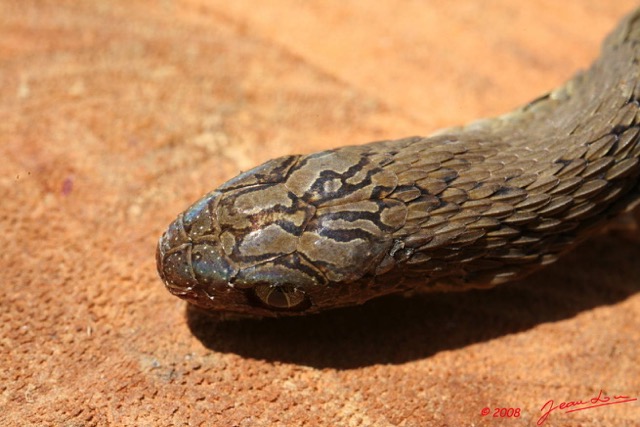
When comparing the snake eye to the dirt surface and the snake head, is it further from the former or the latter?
the dirt surface

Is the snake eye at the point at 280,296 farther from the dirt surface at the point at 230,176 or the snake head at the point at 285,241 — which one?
the dirt surface at the point at 230,176

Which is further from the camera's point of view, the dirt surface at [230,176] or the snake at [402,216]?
the dirt surface at [230,176]

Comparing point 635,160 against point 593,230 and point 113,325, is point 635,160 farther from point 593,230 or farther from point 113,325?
point 113,325

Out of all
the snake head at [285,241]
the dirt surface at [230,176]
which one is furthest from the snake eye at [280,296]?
the dirt surface at [230,176]

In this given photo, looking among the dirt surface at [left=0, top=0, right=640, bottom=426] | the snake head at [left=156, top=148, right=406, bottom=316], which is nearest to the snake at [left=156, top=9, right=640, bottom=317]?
the snake head at [left=156, top=148, right=406, bottom=316]

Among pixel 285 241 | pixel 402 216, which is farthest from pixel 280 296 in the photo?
pixel 402 216

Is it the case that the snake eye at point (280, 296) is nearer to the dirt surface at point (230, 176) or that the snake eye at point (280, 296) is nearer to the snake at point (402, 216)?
the snake at point (402, 216)

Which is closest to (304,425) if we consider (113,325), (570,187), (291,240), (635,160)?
(291,240)

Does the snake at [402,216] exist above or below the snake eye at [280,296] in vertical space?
above
